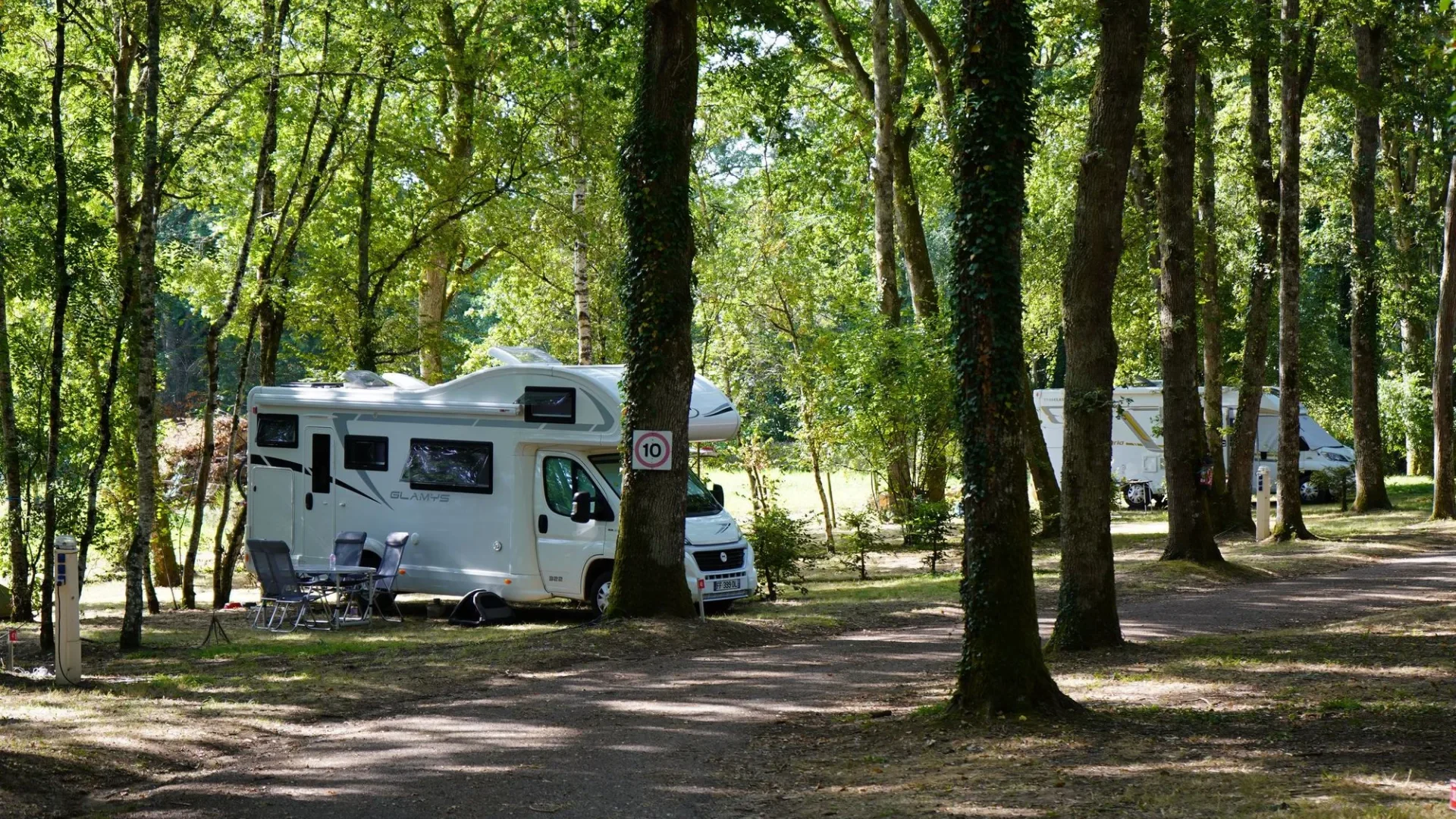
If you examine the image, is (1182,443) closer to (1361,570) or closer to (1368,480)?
(1361,570)

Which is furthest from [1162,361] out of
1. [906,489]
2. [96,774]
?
[96,774]

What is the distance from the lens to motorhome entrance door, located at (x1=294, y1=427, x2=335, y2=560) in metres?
16.8

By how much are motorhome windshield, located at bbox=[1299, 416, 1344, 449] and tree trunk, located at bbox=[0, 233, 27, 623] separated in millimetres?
27796

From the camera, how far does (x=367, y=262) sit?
2155 centimetres

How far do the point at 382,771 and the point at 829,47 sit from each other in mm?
25746

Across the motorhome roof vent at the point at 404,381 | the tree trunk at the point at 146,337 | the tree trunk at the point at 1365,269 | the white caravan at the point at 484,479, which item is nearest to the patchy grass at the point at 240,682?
the tree trunk at the point at 146,337

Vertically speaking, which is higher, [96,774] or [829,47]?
[829,47]

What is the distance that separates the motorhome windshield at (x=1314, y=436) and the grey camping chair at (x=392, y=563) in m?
24.4

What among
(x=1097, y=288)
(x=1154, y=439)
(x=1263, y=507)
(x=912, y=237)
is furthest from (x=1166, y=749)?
(x=1154, y=439)

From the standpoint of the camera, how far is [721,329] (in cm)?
3042

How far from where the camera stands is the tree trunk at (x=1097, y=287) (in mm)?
10984

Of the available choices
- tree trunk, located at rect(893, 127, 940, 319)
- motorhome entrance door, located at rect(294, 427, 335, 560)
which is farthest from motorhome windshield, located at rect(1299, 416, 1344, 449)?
motorhome entrance door, located at rect(294, 427, 335, 560)

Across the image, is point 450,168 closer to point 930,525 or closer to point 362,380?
point 362,380

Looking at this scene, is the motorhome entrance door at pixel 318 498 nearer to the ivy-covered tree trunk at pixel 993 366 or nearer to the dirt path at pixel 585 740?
the dirt path at pixel 585 740
